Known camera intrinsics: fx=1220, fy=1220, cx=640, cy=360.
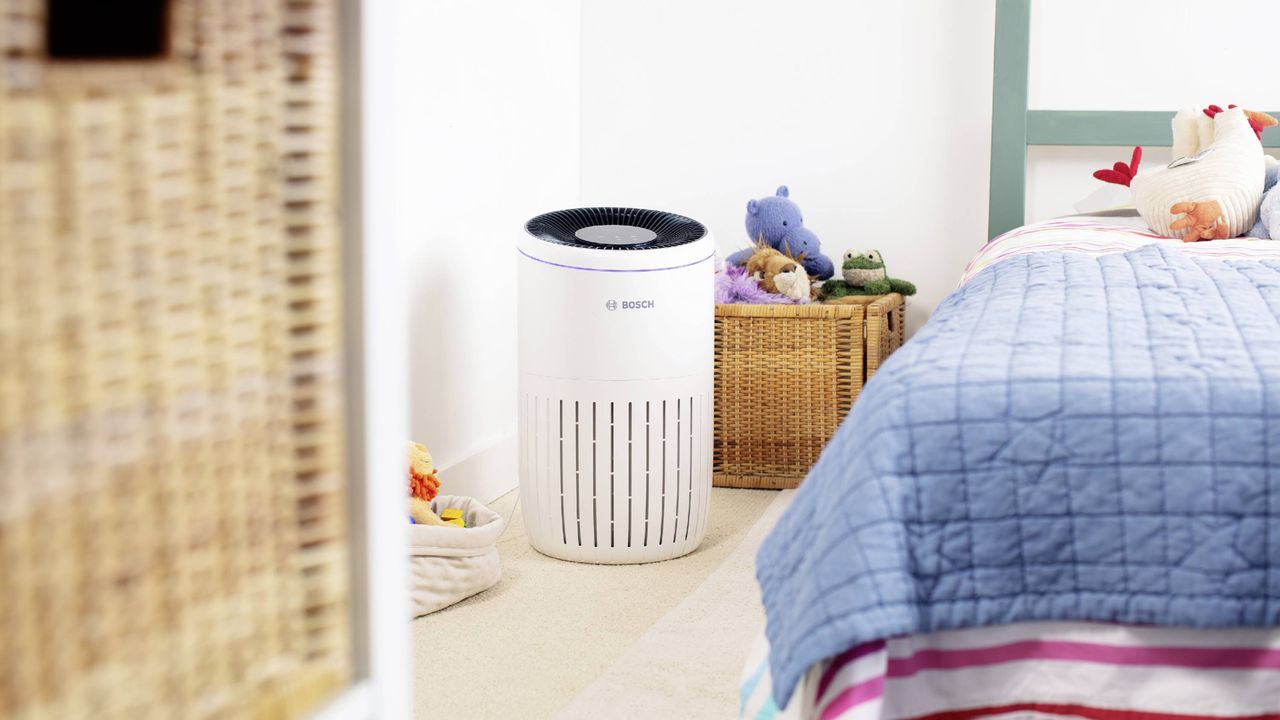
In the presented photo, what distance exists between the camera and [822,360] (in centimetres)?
263

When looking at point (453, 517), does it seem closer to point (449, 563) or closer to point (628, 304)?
point (449, 563)

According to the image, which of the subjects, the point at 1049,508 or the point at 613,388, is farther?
the point at 613,388

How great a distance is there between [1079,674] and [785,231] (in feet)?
5.86

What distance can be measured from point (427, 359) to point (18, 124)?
1.95 metres

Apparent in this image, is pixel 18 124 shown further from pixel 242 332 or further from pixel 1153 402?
pixel 1153 402

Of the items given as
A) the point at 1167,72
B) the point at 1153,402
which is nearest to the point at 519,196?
the point at 1167,72

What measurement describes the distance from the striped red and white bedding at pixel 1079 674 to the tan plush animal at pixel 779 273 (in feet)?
5.31

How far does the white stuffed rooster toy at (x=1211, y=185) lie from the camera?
7.27 ft

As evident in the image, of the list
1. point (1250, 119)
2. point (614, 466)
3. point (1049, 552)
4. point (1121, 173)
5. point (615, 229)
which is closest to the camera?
point (1049, 552)

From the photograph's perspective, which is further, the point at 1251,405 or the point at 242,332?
the point at 1251,405

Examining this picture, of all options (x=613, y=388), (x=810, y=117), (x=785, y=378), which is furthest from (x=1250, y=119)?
(x=613, y=388)

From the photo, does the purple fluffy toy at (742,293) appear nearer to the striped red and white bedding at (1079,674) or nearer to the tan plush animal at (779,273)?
the tan plush animal at (779,273)

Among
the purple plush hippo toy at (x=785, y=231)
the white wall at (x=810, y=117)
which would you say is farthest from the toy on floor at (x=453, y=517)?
the white wall at (x=810, y=117)

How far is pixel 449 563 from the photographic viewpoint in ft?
6.37
